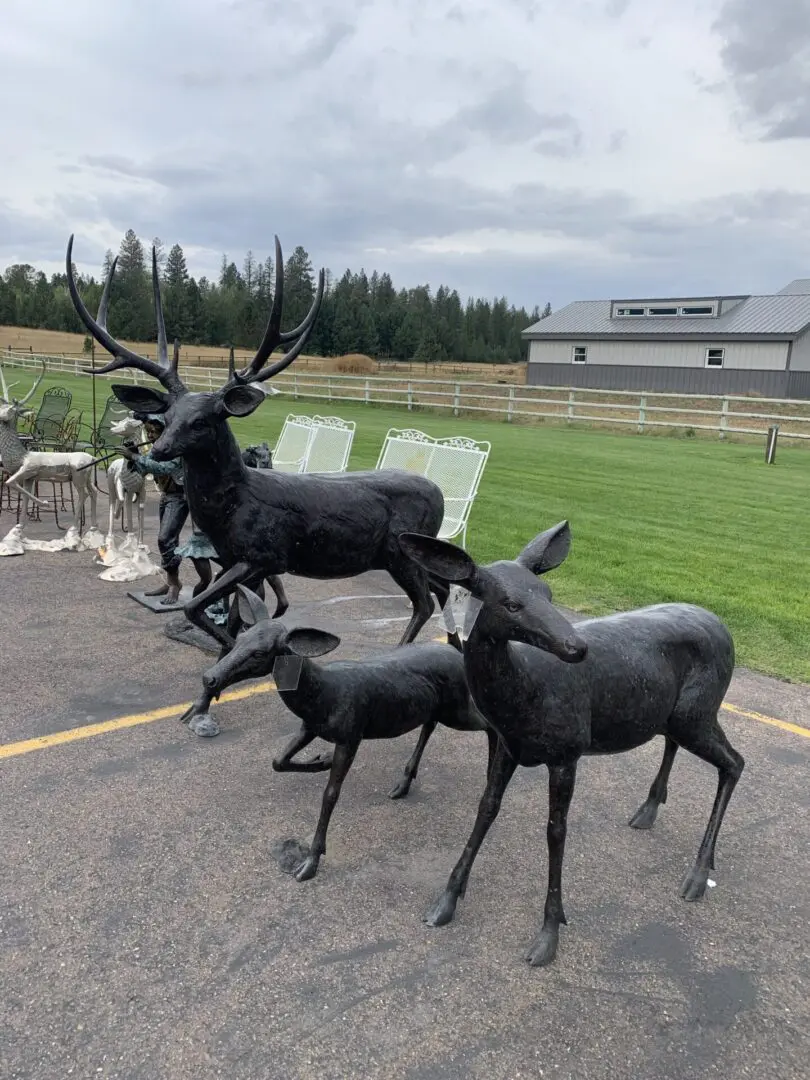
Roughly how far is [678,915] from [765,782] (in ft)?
4.36

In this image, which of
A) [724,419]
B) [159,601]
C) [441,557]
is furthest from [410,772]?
[724,419]

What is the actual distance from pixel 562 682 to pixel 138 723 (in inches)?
109

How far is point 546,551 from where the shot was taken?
8.68 ft

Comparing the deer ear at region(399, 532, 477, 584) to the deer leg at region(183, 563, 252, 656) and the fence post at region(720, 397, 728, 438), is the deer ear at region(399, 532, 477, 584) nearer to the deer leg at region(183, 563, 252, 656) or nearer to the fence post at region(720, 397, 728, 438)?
the deer leg at region(183, 563, 252, 656)

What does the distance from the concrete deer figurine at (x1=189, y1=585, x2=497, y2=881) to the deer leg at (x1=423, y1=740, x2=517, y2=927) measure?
0.13 m

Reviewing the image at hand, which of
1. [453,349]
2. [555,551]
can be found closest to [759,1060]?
[555,551]

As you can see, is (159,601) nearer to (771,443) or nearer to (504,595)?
(504,595)

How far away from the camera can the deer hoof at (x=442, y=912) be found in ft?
9.44

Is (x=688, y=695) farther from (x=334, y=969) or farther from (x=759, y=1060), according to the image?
(x=334, y=969)

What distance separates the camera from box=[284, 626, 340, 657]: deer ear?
119 inches

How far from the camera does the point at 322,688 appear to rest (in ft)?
10.3

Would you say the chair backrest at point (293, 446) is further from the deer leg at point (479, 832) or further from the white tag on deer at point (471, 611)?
the white tag on deer at point (471, 611)

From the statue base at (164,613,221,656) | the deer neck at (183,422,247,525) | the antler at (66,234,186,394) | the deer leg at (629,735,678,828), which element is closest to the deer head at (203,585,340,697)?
the deer neck at (183,422,247,525)

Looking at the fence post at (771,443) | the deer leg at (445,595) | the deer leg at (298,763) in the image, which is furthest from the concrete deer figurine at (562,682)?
the fence post at (771,443)
